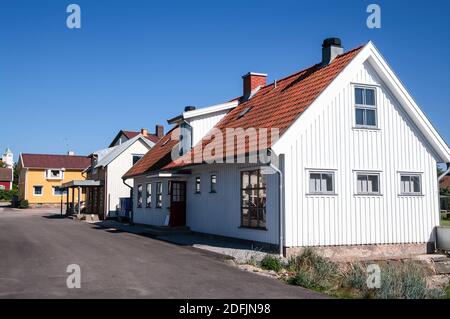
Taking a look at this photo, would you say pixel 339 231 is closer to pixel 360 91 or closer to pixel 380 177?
pixel 380 177

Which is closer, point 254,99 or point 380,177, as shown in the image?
point 380,177

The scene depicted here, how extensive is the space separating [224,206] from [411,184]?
6633 millimetres

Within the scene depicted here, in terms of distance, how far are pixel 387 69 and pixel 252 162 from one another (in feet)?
18.1

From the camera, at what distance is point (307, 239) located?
1423cm

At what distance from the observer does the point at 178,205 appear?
21922 millimetres

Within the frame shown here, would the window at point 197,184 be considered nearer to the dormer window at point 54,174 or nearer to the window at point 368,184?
the window at point 368,184

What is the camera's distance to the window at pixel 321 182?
48.3 ft

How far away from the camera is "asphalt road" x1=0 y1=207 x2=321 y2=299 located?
28.5ft

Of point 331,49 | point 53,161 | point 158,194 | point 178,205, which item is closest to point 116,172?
point 158,194

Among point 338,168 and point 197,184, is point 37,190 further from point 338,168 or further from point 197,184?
point 338,168

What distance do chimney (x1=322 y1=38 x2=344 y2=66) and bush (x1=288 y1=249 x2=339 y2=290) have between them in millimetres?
7928

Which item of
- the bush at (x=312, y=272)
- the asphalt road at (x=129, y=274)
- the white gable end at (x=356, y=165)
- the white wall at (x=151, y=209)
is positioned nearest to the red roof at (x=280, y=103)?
the white gable end at (x=356, y=165)

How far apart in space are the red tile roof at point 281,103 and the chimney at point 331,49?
0.31 metres
